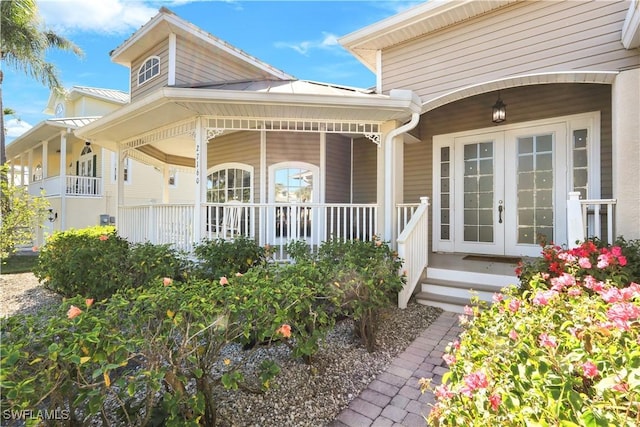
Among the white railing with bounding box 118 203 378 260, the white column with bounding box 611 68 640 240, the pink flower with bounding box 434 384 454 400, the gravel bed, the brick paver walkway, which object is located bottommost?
the brick paver walkway

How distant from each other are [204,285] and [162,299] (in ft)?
1.69

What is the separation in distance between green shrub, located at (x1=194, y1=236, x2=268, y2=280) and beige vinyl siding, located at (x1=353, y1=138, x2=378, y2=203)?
3.63 m

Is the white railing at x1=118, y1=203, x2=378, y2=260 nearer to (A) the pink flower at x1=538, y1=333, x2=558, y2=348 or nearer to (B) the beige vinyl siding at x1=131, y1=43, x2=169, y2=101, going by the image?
(B) the beige vinyl siding at x1=131, y1=43, x2=169, y2=101

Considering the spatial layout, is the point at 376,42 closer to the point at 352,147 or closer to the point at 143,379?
the point at 352,147

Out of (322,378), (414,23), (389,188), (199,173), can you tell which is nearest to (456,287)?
(389,188)

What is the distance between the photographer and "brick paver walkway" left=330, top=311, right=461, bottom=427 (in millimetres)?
2266

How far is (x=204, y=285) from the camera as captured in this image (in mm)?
2521

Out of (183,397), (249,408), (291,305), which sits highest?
(291,305)

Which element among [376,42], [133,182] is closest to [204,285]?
[376,42]

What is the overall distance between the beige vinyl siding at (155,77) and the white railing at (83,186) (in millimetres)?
6673

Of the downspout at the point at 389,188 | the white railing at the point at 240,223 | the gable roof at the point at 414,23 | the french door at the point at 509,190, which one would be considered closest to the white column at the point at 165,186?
the white railing at the point at 240,223

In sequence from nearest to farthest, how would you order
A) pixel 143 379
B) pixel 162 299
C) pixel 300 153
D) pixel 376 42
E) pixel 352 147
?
pixel 143 379 < pixel 162 299 < pixel 376 42 < pixel 300 153 < pixel 352 147

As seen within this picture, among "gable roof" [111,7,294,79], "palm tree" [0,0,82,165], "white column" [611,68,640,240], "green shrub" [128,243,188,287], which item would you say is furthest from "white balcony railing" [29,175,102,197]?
"white column" [611,68,640,240]

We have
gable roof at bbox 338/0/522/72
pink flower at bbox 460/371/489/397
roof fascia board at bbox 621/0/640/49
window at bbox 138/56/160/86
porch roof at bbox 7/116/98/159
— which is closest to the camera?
pink flower at bbox 460/371/489/397
